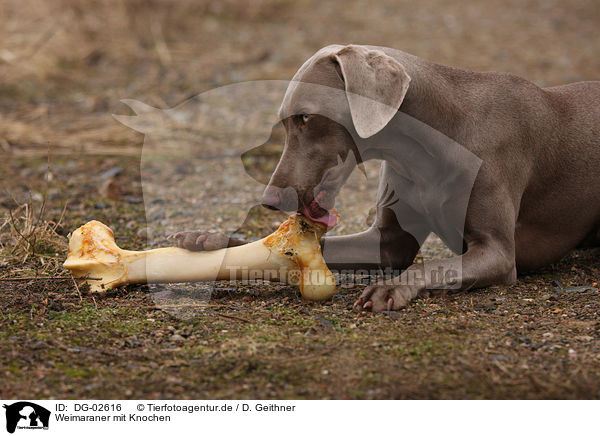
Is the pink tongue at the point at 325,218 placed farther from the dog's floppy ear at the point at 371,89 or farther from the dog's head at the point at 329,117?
the dog's floppy ear at the point at 371,89

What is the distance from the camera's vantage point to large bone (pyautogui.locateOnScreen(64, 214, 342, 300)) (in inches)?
122

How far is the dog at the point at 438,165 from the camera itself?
305 centimetres

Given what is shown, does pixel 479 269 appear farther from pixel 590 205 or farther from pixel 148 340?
pixel 148 340

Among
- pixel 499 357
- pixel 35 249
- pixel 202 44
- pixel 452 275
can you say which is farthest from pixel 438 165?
pixel 202 44

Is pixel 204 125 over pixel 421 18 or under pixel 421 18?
under

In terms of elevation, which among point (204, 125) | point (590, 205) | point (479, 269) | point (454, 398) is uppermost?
point (204, 125)

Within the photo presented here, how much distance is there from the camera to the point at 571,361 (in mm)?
2484

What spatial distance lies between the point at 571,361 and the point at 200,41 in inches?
275

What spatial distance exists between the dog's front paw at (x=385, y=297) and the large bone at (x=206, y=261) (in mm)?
151

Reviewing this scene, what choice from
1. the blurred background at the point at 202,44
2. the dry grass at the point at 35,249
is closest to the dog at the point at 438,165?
the dry grass at the point at 35,249

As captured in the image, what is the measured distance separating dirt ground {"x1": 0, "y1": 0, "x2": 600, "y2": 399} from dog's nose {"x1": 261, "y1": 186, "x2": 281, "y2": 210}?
41cm

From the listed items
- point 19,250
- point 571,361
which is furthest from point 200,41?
point 571,361

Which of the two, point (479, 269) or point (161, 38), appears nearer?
point (479, 269)

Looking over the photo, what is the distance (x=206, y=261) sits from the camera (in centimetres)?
313
